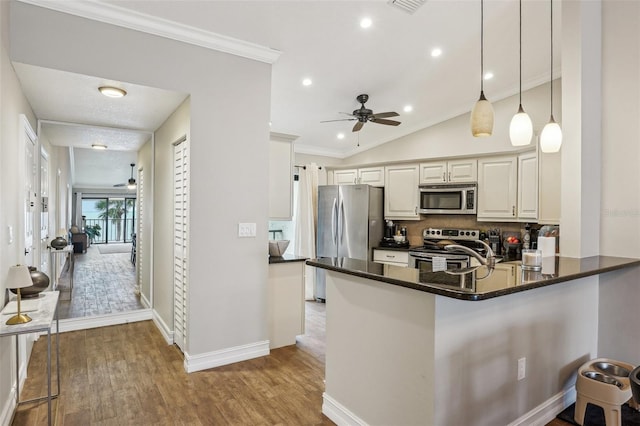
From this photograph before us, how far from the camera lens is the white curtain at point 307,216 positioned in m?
5.79

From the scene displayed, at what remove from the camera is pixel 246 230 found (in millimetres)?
3264

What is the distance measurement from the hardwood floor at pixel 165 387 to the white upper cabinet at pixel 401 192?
101 inches

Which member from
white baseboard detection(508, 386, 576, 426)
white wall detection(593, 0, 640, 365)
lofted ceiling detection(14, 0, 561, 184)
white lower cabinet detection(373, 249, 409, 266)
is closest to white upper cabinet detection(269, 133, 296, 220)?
lofted ceiling detection(14, 0, 561, 184)

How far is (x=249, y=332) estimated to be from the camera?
10.8 feet

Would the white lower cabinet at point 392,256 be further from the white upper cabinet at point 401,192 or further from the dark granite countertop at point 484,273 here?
the dark granite countertop at point 484,273

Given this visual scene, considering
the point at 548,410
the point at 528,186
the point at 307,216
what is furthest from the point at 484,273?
the point at 307,216

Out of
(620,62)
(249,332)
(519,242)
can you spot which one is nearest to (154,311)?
(249,332)

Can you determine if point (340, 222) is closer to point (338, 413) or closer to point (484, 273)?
point (338, 413)

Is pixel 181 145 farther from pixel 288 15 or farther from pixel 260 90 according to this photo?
pixel 288 15

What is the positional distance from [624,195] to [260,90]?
10.2 ft

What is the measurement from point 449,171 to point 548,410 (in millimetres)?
3333

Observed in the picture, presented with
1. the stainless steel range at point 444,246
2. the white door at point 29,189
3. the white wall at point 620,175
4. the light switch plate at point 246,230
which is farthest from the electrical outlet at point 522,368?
the white door at point 29,189

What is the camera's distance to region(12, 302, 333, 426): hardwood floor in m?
2.35

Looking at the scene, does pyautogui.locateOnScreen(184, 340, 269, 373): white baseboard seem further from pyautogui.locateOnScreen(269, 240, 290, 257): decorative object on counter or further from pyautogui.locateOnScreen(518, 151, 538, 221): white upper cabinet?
pyautogui.locateOnScreen(518, 151, 538, 221): white upper cabinet
